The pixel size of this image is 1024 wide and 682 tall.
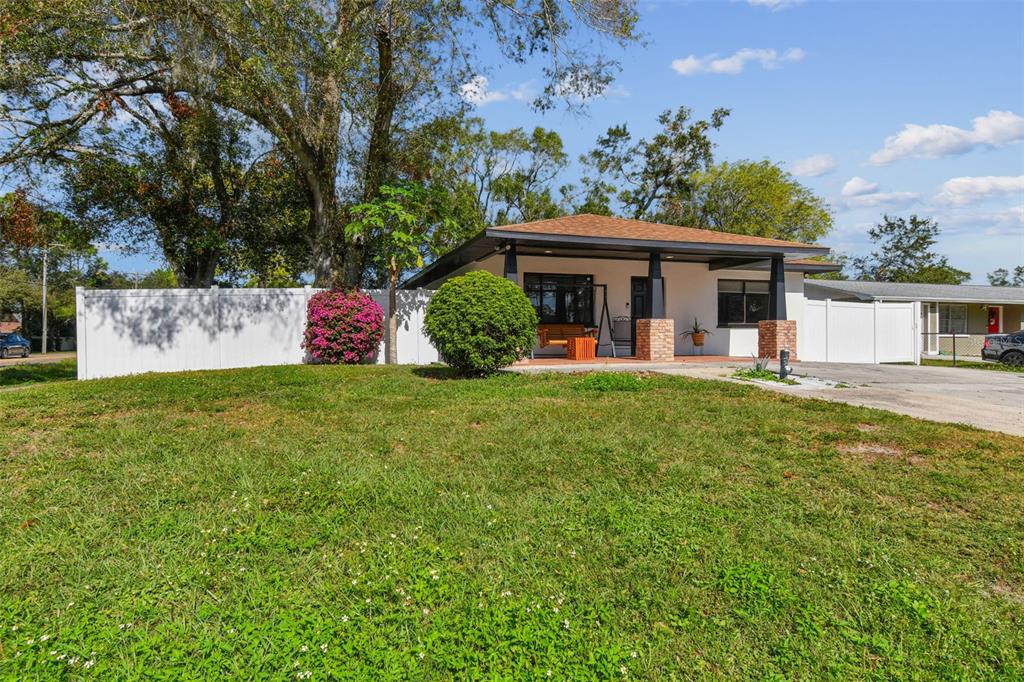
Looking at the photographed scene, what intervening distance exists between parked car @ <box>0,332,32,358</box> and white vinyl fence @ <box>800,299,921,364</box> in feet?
117

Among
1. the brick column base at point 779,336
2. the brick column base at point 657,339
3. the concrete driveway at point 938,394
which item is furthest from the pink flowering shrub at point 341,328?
the brick column base at point 779,336

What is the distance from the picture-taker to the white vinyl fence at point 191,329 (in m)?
11.0

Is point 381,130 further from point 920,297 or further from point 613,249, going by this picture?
point 920,297

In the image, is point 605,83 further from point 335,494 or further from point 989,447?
point 335,494

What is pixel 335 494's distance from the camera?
375 centimetres

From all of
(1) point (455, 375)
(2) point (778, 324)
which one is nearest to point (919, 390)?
(2) point (778, 324)

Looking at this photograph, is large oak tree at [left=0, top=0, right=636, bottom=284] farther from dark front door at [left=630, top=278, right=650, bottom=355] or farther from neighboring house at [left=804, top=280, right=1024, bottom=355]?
neighboring house at [left=804, top=280, right=1024, bottom=355]

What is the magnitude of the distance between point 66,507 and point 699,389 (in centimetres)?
703

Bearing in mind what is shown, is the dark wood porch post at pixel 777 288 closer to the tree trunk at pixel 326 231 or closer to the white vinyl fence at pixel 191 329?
the white vinyl fence at pixel 191 329

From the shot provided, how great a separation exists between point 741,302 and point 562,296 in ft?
19.4

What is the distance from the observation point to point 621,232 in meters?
12.8

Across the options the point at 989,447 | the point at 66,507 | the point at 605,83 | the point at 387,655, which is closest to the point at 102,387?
the point at 66,507

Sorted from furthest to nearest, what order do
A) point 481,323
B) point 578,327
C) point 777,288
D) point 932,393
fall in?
point 578,327, point 777,288, point 481,323, point 932,393

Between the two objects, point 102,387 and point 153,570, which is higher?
point 102,387
